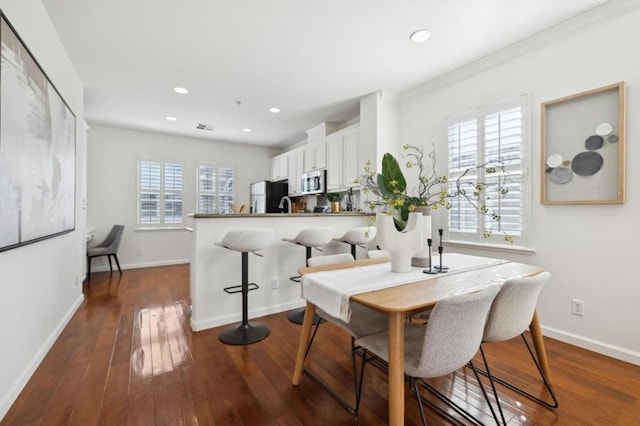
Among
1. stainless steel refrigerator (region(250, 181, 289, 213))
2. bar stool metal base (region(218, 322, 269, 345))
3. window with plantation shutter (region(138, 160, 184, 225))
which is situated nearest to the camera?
bar stool metal base (region(218, 322, 269, 345))

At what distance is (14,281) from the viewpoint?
5.57ft

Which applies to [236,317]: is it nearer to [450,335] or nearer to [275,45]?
[450,335]

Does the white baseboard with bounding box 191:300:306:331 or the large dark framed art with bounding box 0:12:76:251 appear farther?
the white baseboard with bounding box 191:300:306:331

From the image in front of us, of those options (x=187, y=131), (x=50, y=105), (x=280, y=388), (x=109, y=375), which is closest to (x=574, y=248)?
(x=280, y=388)

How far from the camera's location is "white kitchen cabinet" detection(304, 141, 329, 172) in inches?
188

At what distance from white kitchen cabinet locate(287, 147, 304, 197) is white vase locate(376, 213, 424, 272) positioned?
381cm

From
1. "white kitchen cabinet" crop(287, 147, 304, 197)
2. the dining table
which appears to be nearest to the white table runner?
the dining table

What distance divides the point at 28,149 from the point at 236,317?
2090 mm

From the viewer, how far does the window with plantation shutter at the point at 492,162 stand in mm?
2664

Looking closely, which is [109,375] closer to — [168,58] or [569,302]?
[168,58]

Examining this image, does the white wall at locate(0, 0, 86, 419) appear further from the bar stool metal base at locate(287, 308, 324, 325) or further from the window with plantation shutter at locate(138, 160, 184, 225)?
the window with plantation shutter at locate(138, 160, 184, 225)

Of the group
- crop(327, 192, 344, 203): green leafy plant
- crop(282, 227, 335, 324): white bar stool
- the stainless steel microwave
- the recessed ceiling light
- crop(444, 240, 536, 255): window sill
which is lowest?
crop(444, 240, 536, 255): window sill

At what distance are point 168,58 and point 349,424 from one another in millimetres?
3503

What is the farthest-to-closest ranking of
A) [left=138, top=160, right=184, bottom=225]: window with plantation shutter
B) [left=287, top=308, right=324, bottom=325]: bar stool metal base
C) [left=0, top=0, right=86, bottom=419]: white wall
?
[left=138, top=160, right=184, bottom=225]: window with plantation shutter
[left=287, top=308, right=324, bottom=325]: bar stool metal base
[left=0, top=0, right=86, bottom=419]: white wall
